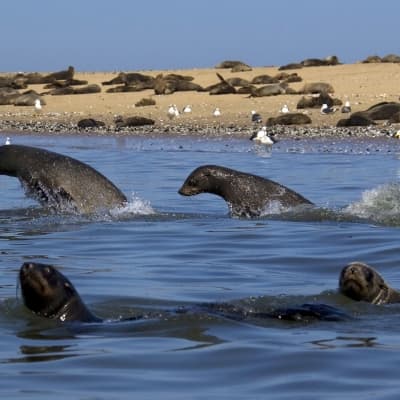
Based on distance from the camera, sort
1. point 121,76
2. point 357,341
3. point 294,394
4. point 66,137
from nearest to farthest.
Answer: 1. point 294,394
2. point 357,341
3. point 66,137
4. point 121,76

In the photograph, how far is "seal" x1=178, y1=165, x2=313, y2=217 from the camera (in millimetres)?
11672

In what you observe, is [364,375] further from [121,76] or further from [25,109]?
[121,76]

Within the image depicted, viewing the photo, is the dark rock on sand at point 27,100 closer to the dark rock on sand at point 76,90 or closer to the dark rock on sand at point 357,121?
the dark rock on sand at point 76,90

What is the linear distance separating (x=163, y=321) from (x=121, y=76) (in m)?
33.4

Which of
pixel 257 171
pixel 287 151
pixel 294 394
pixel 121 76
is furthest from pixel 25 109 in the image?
pixel 294 394

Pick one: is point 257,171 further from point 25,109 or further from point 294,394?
point 25,109

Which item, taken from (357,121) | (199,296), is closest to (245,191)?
(199,296)

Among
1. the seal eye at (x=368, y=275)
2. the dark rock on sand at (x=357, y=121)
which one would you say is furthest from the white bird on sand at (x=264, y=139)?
the seal eye at (x=368, y=275)

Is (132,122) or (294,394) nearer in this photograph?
(294,394)

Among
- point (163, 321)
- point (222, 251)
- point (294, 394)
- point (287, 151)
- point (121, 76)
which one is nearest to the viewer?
point (294, 394)

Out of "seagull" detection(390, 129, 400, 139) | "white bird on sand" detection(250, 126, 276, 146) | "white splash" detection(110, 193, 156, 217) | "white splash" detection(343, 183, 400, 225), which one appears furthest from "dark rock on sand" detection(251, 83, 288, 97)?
"white splash" detection(110, 193, 156, 217)

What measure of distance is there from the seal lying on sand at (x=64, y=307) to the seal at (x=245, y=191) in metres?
5.04

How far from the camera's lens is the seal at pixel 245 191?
38.3 feet

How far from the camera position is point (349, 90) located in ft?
109
